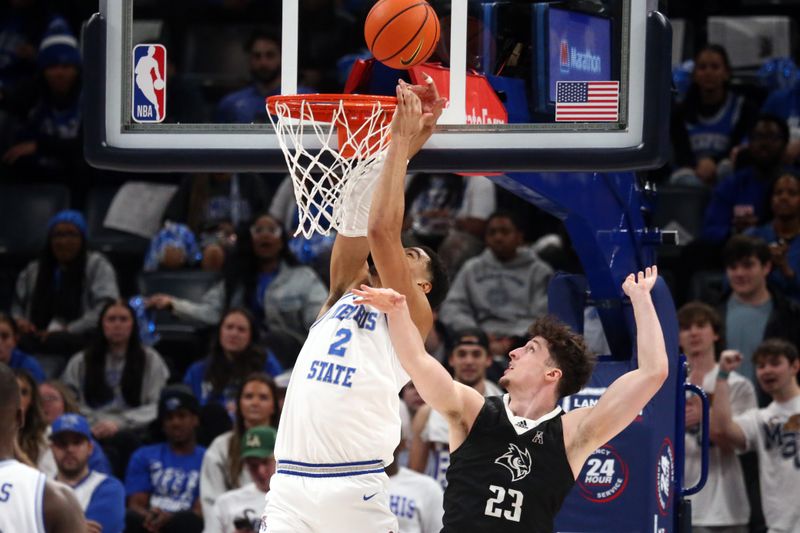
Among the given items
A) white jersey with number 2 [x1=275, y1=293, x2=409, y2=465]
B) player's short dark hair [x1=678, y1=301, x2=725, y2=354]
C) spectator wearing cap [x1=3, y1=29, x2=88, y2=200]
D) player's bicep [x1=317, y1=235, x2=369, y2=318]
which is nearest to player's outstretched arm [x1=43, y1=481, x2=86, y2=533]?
white jersey with number 2 [x1=275, y1=293, x2=409, y2=465]

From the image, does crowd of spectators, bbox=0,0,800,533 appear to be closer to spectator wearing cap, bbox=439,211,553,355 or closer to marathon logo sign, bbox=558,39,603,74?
spectator wearing cap, bbox=439,211,553,355

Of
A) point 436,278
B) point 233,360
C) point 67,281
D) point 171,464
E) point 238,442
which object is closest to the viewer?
point 436,278

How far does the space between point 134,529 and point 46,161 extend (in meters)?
4.61

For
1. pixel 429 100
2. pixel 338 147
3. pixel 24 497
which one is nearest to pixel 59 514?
pixel 24 497

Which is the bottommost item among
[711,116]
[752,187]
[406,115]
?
[752,187]

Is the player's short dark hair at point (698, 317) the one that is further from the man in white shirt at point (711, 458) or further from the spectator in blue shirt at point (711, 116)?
the spectator in blue shirt at point (711, 116)

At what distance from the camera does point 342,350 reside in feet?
18.2

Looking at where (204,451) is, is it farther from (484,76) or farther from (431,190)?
(484,76)

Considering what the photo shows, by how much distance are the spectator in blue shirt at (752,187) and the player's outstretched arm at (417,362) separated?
5566mm

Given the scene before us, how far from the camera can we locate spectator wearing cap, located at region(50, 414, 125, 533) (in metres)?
8.33

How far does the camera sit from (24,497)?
4.88m

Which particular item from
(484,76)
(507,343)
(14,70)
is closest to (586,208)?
(484,76)

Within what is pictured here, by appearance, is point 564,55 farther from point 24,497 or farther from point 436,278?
point 24,497

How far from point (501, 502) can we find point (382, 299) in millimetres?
848
